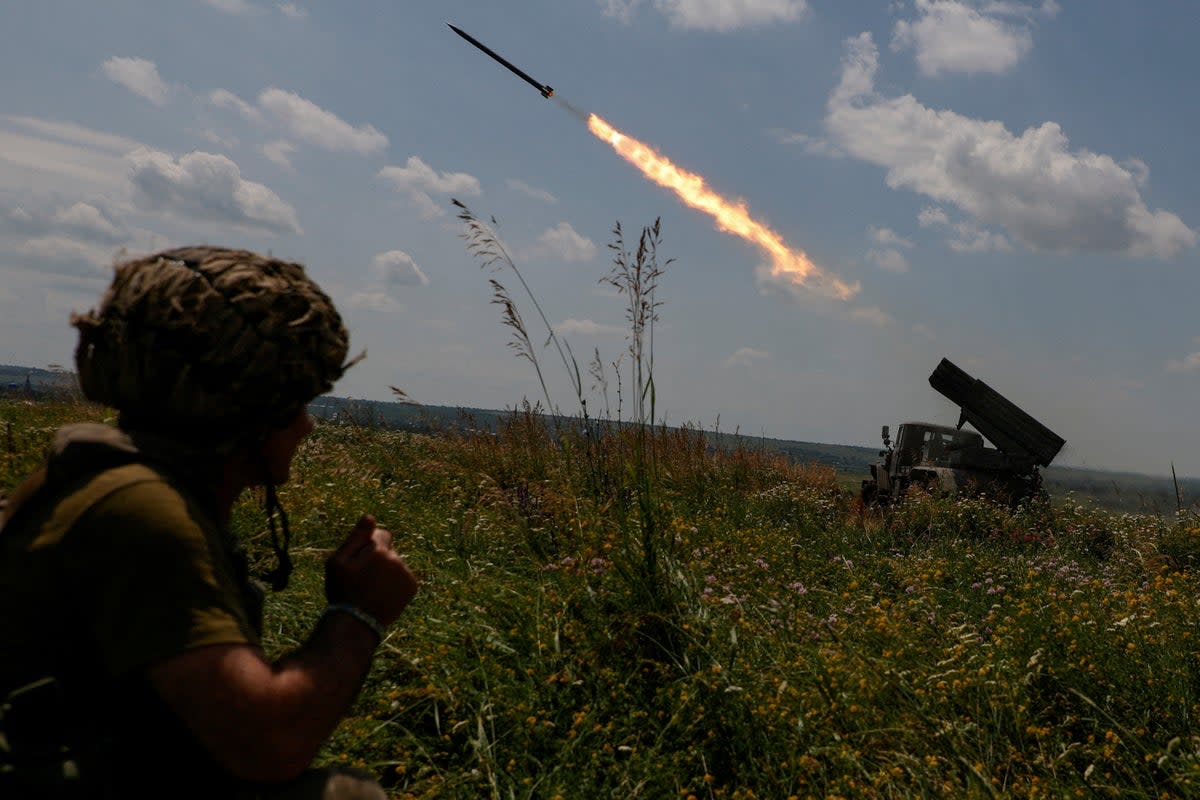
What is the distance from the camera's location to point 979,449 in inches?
618

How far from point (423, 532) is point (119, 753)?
17.0 feet

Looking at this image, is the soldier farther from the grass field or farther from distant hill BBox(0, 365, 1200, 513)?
distant hill BBox(0, 365, 1200, 513)

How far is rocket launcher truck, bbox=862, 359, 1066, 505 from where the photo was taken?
50.0 feet

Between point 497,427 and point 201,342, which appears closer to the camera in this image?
point 201,342

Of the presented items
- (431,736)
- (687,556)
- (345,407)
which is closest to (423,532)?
(687,556)

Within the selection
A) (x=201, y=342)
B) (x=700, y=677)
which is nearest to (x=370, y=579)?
(x=201, y=342)

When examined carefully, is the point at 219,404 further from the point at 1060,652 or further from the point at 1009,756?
the point at 1060,652

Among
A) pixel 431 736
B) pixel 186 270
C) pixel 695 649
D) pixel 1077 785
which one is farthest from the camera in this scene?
pixel 695 649

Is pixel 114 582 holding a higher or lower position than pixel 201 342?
lower

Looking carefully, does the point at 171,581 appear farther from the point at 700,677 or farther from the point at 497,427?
the point at 497,427

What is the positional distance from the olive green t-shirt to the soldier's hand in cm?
Result: 25

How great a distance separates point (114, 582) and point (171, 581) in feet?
0.28

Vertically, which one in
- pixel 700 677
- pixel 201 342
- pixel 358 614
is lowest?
pixel 700 677

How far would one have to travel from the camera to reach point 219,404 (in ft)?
5.25
